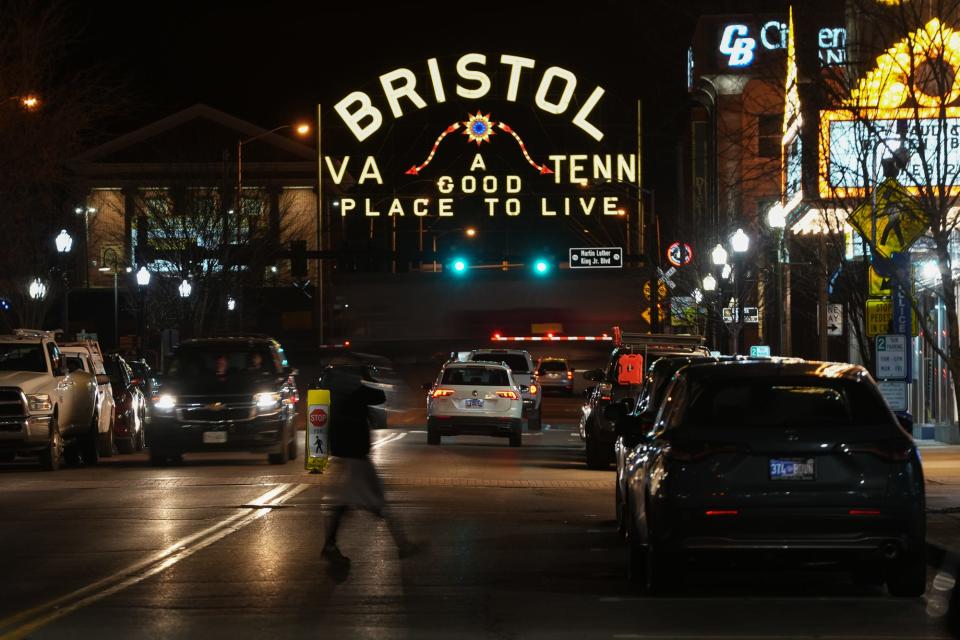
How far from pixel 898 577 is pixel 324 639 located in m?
4.24

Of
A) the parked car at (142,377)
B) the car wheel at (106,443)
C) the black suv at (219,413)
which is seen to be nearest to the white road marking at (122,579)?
the black suv at (219,413)

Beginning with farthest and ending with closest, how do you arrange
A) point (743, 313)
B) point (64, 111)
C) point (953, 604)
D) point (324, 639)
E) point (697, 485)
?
point (743, 313) < point (64, 111) < point (697, 485) < point (324, 639) < point (953, 604)

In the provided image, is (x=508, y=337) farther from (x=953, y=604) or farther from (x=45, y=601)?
(x=953, y=604)

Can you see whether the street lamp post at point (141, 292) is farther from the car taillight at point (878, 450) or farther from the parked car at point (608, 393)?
the car taillight at point (878, 450)

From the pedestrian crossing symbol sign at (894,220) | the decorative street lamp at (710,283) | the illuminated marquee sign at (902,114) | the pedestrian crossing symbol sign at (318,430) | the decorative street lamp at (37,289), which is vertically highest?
the illuminated marquee sign at (902,114)

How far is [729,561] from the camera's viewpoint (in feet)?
35.8

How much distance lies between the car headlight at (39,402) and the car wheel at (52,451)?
30cm

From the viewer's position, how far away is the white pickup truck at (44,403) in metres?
24.4

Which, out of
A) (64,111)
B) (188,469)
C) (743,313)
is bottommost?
(188,469)

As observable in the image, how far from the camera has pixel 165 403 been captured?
25.7 m

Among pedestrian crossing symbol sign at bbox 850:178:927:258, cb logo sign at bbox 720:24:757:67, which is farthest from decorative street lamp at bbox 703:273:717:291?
pedestrian crossing symbol sign at bbox 850:178:927:258

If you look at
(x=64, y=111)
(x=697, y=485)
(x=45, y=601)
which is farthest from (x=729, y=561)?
(x=64, y=111)

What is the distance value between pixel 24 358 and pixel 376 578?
1513 centimetres

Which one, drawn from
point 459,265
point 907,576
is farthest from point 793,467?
point 459,265
